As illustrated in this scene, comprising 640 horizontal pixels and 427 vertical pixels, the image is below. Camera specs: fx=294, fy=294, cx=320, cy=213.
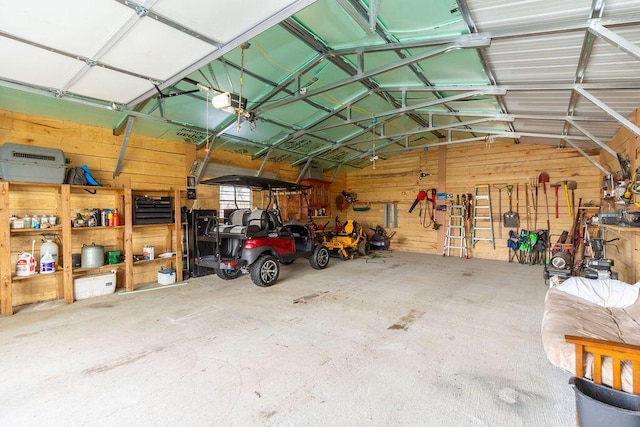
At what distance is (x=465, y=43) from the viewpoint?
289 centimetres

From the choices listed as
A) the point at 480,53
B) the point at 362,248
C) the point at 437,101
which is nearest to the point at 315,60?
the point at 480,53

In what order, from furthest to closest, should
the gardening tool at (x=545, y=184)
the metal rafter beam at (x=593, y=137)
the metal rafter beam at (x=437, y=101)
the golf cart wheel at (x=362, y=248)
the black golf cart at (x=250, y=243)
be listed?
the golf cart wheel at (x=362, y=248), the gardening tool at (x=545, y=184), the black golf cart at (x=250, y=243), the metal rafter beam at (x=593, y=137), the metal rafter beam at (x=437, y=101)

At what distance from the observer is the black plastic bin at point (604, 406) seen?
4.65 ft

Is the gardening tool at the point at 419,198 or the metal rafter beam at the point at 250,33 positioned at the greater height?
the metal rafter beam at the point at 250,33

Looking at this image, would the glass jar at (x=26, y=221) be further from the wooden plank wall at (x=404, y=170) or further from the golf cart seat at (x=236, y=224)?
the golf cart seat at (x=236, y=224)

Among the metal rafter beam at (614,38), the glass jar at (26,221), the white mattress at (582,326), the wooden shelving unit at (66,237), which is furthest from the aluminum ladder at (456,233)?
the glass jar at (26,221)

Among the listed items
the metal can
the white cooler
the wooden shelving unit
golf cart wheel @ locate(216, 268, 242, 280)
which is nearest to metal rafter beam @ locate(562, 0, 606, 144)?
golf cart wheel @ locate(216, 268, 242, 280)

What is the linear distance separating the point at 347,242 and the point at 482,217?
3.55 metres

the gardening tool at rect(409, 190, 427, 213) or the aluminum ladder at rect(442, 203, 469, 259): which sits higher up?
the gardening tool at rect(409, 190, 427, 213)

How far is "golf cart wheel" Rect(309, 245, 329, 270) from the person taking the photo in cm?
608

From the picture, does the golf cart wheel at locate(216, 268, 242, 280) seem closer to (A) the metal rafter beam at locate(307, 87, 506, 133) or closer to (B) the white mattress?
(A) the metal rafter beam at locate(307, 87, 506, 133)

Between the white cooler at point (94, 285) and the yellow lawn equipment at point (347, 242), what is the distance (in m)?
4.21

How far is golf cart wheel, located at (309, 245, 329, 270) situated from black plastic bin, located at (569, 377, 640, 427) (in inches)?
183

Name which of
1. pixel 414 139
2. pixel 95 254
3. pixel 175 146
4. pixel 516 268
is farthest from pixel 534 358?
pixel 414 139
